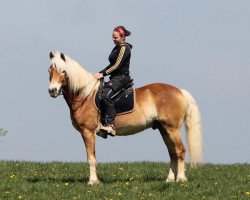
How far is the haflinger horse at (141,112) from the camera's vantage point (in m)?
15.5

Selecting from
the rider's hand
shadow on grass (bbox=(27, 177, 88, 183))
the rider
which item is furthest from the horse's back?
shadow on grass (bbox=(27, 177, 88, 183))

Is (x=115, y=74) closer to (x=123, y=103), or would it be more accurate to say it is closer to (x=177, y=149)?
(x=123, y=103)

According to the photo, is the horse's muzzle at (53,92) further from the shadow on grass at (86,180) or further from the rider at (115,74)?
the shadow on grass at (86,180)

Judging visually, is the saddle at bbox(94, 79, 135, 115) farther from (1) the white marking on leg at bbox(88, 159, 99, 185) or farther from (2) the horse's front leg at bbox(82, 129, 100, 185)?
(1) the white marking on leg at bbox(88, 159, 99, 185)

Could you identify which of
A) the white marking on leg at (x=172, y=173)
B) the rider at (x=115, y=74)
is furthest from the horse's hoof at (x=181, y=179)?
the rider at (x=115, y=74)

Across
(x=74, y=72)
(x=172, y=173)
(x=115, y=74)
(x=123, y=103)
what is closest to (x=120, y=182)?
(x=172, y=173)

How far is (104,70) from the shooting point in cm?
1600

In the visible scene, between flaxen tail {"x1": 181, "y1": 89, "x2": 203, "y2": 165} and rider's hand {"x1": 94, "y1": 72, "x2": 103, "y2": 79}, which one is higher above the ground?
rider's hand {"x1": 94, "y1": 72, "x2": 103, "y2": 79}

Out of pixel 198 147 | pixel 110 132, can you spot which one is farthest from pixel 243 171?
pixel 110 132

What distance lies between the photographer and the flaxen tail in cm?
1647

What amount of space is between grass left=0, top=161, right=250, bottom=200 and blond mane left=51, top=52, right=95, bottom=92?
2.54 meters

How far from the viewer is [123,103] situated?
1585 centimetres

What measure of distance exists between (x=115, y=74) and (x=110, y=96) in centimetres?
65

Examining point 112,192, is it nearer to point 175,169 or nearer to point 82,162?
point 175,169
